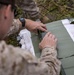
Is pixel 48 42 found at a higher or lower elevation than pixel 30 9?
higher

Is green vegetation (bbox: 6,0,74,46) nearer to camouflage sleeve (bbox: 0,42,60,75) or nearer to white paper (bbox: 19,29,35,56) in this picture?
white paper (bbox: 19,29,35,56)

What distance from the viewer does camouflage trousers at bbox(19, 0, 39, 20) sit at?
4699mm

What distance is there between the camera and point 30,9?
4.78 metres

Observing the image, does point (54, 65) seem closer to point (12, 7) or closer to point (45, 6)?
point (12, 7)

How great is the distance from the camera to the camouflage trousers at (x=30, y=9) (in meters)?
4.70

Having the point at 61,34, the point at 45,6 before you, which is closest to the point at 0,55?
the point at 61,34

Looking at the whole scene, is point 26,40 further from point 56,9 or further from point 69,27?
point 56,9

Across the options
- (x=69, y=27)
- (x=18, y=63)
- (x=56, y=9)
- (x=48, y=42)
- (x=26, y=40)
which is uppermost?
(x=18, y=63)

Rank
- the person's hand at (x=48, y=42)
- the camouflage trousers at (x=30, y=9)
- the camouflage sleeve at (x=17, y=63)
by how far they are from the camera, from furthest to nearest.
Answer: the camouflage trousers at (x=30, y=9) < the person's hand at (x=48, y=42) < the camouflage sleeve at (x=17, y=63)

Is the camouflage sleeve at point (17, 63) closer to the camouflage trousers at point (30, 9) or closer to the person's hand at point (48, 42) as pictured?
the person's hand at point (48, 42)

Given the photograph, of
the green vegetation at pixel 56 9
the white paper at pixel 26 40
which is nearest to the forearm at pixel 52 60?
the white paper at pixel 26 40

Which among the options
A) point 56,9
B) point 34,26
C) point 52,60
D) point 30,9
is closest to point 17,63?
point 52,60

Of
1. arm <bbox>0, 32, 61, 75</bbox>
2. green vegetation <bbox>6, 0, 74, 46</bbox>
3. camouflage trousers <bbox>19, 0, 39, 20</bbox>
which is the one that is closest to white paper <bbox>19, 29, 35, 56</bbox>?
arm <bbox>0, 32, 61, 75</bbox>

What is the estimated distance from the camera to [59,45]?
2.31m
